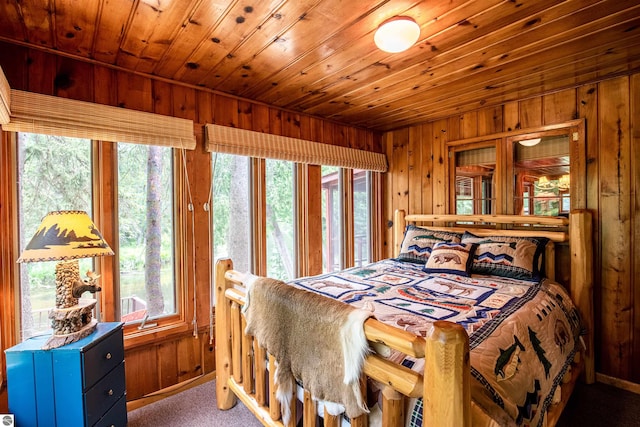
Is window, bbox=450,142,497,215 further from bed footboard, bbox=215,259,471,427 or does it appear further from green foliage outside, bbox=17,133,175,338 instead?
green foliage outside, bbox=17,133,175,338

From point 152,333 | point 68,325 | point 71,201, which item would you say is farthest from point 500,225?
point 71,201

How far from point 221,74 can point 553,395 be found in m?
2.80

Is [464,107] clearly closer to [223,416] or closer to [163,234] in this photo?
[163,234]

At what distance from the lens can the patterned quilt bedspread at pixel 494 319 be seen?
1.11m

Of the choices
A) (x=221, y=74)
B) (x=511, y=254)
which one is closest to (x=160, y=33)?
(x=221, y=74)

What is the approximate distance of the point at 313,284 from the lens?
2.22 meters

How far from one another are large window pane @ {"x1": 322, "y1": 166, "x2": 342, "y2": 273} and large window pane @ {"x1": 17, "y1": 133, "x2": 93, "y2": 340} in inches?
80.5

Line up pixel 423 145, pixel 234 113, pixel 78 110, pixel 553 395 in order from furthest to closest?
pixel 423 145, pixel 234 113, pixel 78 110, pixel 553 395

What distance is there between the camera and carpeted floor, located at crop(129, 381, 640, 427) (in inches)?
72.7

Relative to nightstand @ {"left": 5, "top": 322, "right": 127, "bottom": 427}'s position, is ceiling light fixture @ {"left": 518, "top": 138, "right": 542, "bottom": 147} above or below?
above

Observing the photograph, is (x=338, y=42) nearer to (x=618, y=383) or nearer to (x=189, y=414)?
(x=189, y=414)

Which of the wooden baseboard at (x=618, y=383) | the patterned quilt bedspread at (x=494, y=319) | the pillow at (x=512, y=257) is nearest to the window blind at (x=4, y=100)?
the patterned quilt bedspread at (x=494, y=319)

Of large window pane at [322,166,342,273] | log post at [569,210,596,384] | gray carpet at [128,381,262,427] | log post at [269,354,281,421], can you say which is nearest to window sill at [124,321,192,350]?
gray carpet at [128,381,262,427]

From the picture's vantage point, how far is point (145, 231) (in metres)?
2.18
